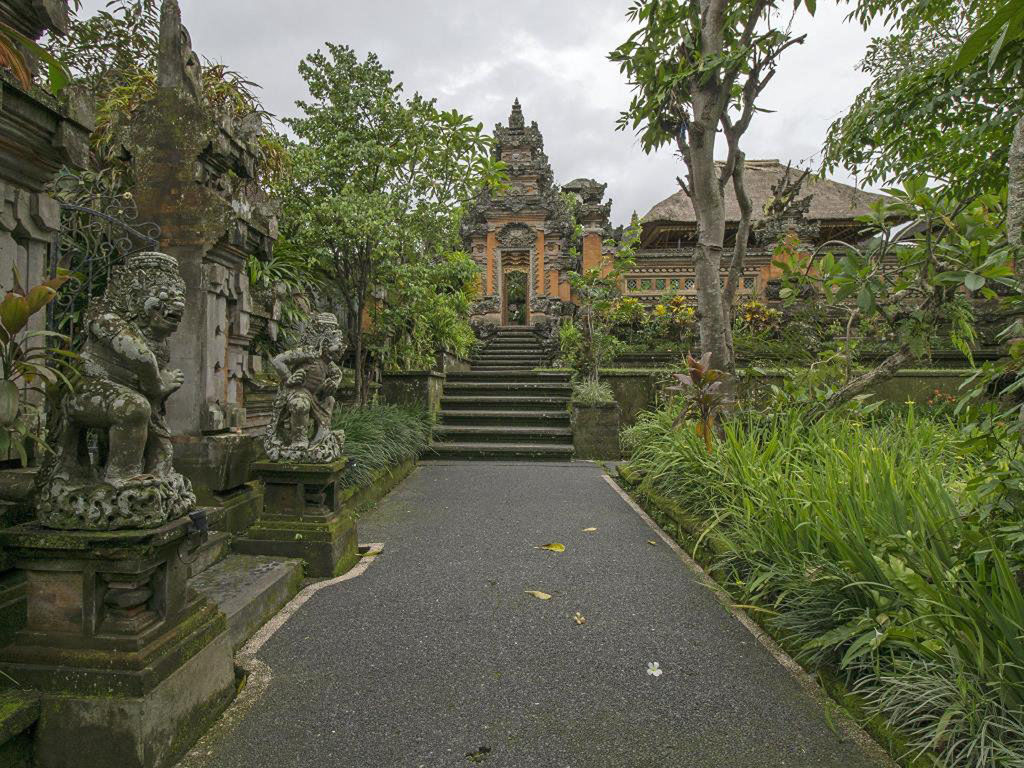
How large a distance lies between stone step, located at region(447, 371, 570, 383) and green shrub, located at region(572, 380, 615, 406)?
61.8 inches

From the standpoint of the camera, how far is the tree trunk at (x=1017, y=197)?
1731mm

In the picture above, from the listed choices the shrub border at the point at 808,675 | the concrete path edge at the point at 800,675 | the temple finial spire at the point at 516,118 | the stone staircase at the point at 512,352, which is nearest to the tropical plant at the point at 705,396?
the shrub border at the point at 808,675

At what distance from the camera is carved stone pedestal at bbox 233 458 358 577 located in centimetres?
308

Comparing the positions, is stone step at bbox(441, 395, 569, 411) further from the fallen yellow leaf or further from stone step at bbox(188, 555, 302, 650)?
stone step at bbox(188, 555, 302, 650)

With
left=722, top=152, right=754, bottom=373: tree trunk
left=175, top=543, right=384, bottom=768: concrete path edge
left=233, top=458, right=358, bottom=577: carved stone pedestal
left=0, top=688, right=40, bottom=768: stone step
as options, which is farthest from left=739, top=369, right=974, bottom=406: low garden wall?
left=0, top=688, right=40, bottom=768: stone step

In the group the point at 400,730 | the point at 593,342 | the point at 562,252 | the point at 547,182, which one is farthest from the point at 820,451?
the point at 547,182

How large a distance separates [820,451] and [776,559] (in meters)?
1.29

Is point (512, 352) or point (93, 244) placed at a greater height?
point (93, 244)

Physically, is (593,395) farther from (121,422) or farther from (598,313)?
(121,422)

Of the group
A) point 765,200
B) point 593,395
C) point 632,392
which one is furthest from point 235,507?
point 765,200

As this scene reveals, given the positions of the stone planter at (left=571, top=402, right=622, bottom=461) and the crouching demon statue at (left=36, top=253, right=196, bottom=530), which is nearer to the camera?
the crouching demon statue at (left=36, top=253, right=196, bottom=530)

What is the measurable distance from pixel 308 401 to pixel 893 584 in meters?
3.00

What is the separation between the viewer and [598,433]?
748 cm

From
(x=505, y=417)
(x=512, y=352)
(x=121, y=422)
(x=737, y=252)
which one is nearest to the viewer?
(x=121, y=422)
